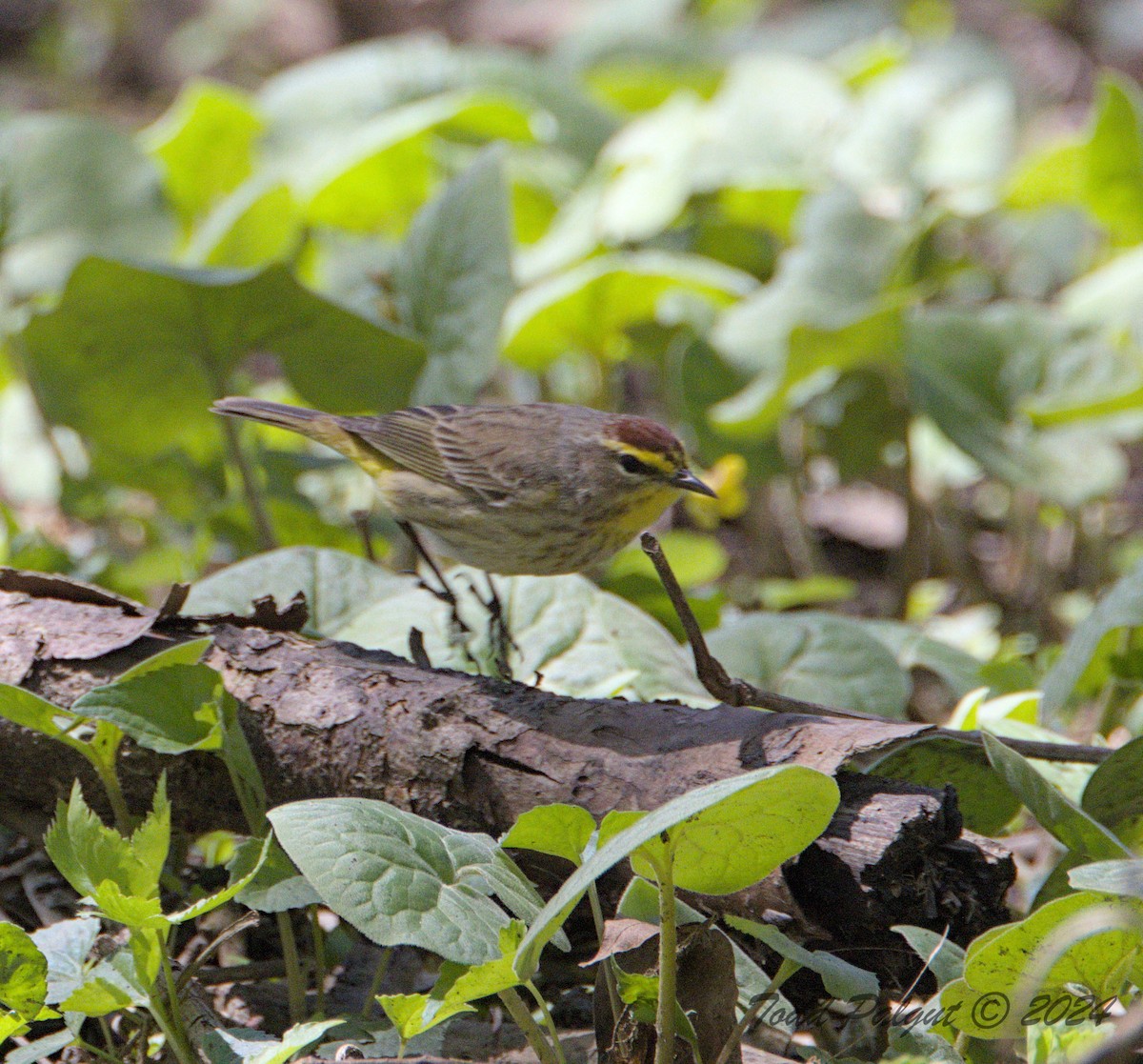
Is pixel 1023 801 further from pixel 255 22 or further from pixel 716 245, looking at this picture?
pixel 255 22

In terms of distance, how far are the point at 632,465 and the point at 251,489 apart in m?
1.28

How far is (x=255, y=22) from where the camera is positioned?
975 centimetres

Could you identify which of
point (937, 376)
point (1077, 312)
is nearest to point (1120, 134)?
point (1077, 312)

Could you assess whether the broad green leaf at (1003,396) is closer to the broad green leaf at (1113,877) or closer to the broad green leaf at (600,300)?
the broad green leaf at (600,300)

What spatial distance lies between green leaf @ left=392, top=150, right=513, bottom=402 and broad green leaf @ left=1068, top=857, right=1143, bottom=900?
2646mm

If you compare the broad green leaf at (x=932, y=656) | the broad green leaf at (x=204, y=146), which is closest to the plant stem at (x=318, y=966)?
the broad green leaf at (x=932, y=656)

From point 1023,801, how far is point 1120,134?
11.2ft

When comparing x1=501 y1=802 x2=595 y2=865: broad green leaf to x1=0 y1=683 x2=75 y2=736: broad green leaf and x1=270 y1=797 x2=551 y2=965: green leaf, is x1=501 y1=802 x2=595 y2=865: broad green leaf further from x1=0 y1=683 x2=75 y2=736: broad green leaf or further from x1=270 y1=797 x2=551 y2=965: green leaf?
x1=0 y1=683 x2=75 y2=736: broad green leaf

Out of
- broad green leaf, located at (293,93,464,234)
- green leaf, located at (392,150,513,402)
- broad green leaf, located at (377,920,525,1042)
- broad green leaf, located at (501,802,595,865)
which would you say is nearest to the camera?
broad green leaf, located at (377,920,525,1042)

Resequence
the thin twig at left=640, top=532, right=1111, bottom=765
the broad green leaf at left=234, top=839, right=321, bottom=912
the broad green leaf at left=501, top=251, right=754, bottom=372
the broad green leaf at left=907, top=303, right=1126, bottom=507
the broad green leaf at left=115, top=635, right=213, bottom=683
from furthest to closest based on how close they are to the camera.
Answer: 1. the broad green leaf at left=501, top=251, right=754, bottom=372
2. the broad green leaf at left=907, top=303, right=1126, bottom=507
3. the thin twig at left=640, top=532, right=1111, bottom=765
4. the broad green leaf at left=115, top=635, right=213, bottom=683
5. the broad green leaf at left=234, top=839, right=321, bottom=912

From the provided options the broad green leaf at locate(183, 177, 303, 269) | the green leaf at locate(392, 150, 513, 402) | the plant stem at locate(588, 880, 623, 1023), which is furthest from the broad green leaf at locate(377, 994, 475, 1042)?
A: the broad green leaf at locate(183, 177, 303, 269)

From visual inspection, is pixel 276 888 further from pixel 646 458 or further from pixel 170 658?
pixel 646 458

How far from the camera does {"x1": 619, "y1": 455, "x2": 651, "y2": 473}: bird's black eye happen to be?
349 centimetres

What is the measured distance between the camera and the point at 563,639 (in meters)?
3.22
